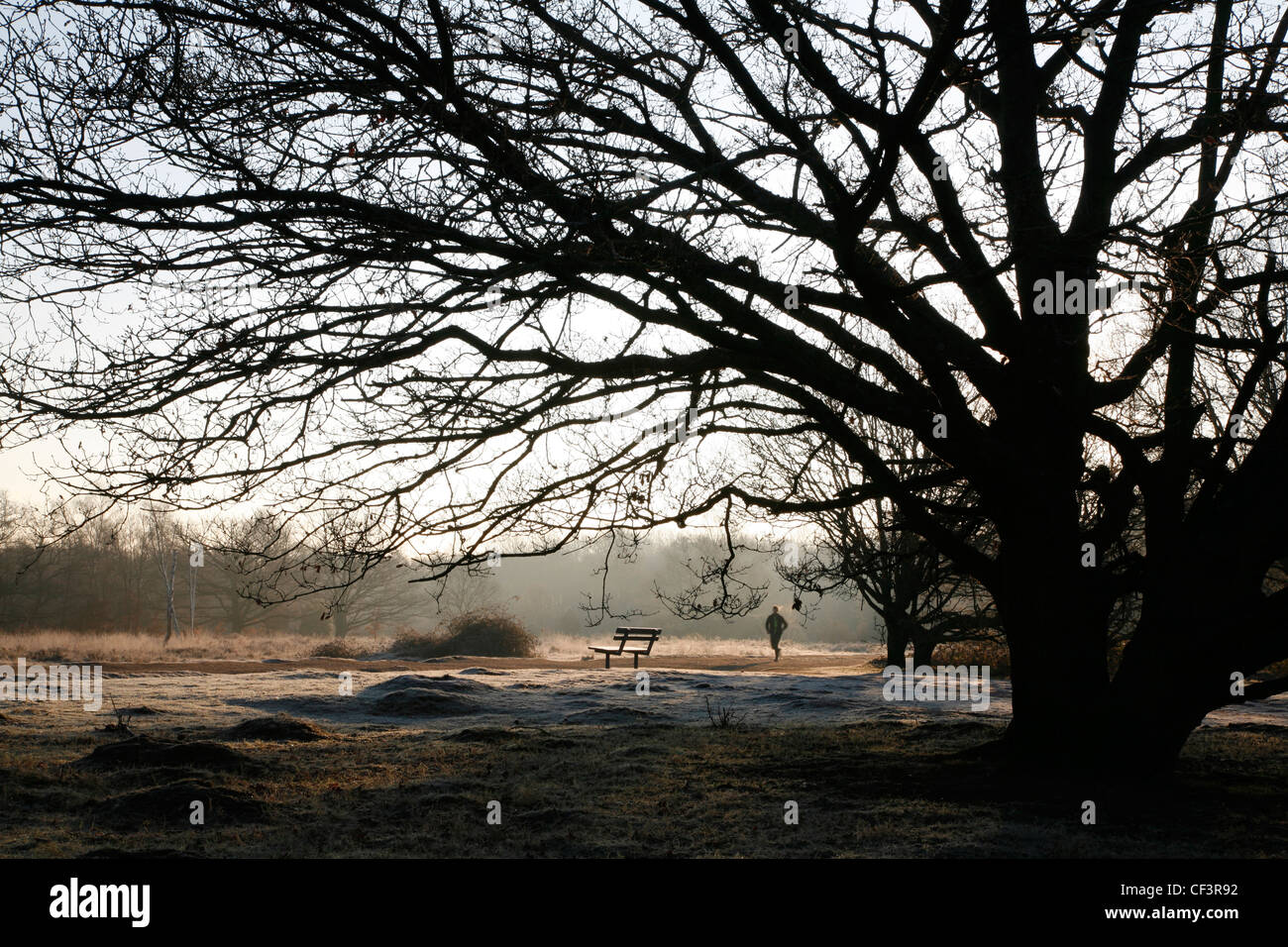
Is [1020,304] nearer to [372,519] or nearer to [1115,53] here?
[1115,53]

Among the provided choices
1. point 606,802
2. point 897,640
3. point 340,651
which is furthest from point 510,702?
point 340,651

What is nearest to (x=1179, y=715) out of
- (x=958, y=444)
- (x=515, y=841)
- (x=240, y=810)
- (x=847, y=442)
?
(x=958, y=444)

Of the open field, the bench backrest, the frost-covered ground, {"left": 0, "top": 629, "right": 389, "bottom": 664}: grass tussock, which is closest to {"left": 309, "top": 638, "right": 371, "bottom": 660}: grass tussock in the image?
{"left": 0, "top": 629, "right": 389, "bottom": 664}: grass tussock

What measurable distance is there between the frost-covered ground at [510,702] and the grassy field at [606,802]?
8.93ft

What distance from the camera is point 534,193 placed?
5453 mm

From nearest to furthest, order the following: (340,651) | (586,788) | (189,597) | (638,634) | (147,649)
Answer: (586,788) → (638,634) → (147,649) → (340,651) → (189,597)

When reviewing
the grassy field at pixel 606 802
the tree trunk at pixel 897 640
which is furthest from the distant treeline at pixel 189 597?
the grassy field at pixel 606 802

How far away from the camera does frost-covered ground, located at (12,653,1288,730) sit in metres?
12.8

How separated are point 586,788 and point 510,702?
787 cm

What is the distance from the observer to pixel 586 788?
754 centimetres

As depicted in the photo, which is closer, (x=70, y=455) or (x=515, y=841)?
(x=515, y=841)

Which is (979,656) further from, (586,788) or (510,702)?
(586,788)

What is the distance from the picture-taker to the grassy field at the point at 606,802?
5.50 m
